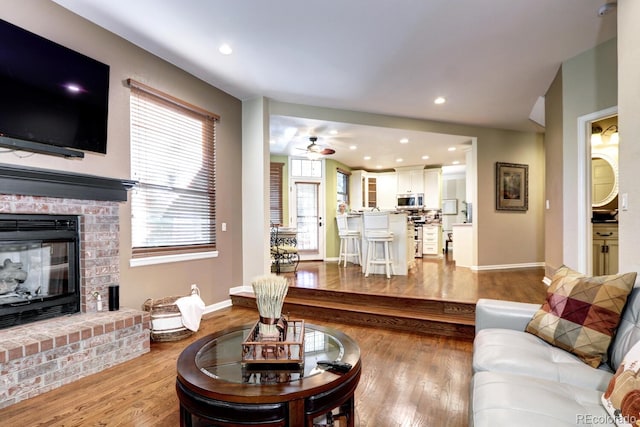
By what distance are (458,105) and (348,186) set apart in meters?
4.24

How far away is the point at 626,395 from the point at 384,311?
2741mm

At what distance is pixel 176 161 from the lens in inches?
151

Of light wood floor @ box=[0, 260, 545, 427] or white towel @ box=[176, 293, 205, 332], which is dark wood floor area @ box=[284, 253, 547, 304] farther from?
white towel @ box=[176, 293, 205, 332]

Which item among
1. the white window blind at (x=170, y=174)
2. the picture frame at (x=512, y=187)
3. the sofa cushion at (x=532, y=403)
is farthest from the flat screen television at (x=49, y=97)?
the picture frame at (x=512, y=187)

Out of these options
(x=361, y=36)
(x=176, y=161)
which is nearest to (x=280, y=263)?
(x=176, y=161)

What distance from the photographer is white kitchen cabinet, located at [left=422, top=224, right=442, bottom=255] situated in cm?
875

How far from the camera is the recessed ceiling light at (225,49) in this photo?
330 centimetres

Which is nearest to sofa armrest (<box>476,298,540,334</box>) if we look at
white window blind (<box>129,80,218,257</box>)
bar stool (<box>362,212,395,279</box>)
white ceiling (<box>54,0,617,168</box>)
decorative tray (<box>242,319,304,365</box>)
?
decorative tray (<box>242,319,304,365</box>)

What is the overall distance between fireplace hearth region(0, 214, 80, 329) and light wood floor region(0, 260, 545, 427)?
0.67 m

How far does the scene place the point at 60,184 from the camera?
2.59m

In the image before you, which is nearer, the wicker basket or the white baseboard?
the wicker basket

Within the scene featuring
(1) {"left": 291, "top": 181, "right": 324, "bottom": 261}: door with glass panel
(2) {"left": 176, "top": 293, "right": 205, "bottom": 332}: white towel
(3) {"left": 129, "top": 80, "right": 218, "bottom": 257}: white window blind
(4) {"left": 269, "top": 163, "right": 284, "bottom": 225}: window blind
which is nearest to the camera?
(2) {"left": 176, "top": 293, "right": 205, "bottom": 332}: white towel

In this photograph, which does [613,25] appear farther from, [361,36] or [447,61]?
[361,36]

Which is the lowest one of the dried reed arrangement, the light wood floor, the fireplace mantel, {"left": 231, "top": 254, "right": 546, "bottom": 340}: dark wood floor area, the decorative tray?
the light wood floor
